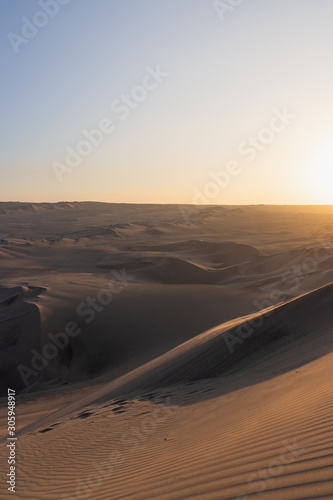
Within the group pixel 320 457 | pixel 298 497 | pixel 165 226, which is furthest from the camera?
pixel 165 226

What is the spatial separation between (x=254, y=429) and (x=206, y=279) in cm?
1778

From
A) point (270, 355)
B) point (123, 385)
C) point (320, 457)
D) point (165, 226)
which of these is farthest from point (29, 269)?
point (165, 226)

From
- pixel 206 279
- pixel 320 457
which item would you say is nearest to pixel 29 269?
pixel 206 279

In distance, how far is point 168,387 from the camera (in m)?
7.03

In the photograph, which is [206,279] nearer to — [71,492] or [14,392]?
[14,392]

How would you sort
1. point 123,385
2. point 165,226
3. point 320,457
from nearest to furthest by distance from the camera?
1. point 320,457
2. point 123,385
3. point 165,226

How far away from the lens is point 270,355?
7332mm

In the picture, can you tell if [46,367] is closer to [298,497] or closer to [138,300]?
[138,300]

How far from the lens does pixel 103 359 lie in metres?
11.7

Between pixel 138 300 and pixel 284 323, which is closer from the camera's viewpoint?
pixel 284 323

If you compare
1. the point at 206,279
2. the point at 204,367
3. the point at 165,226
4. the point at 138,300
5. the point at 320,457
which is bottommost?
the point at 320,457

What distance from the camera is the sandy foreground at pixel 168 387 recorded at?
9.91 feet

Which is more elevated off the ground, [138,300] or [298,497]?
[138,300]

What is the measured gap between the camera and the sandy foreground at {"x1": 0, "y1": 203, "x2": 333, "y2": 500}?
9.91ft
